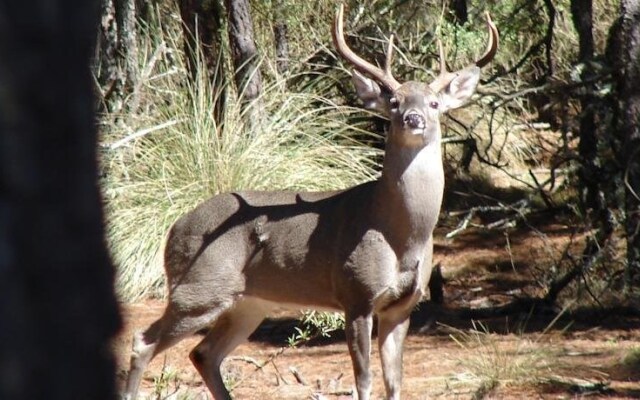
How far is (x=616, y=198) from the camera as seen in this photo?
31.6 ft

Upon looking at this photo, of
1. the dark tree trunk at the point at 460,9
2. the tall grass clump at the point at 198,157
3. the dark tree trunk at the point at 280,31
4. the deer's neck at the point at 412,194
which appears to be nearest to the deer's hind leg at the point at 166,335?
the deer's neck at the point at 412,194

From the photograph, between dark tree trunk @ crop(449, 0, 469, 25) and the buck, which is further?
dark tree trunk @ crop(449, 0, 469, 25)

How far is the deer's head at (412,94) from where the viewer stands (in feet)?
24.4

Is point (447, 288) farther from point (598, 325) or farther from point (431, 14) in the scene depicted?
point (431, 14)

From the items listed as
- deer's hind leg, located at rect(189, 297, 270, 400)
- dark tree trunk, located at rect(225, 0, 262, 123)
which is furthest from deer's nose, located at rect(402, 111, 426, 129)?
dark tree trunk, located at rect(225, 0, 262, 123)

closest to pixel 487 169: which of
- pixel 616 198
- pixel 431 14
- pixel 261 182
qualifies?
pixel 431 14

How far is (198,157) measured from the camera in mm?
11602

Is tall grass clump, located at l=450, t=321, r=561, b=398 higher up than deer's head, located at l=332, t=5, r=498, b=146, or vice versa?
deer's head, located at l=332, t=5, r=498, b=146

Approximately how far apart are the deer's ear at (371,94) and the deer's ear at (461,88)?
0.37 m

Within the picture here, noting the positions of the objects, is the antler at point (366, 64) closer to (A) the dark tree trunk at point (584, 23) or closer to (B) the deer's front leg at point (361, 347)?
(B) the deer's front leg at point (361, 347)

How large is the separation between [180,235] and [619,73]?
3481mm

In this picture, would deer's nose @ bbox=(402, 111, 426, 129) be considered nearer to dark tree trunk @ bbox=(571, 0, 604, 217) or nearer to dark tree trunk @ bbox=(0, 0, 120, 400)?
dark tree trunk @ bbox=(571, 0, 604, 217)

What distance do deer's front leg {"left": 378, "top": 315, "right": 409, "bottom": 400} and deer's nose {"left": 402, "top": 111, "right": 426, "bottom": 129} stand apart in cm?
110

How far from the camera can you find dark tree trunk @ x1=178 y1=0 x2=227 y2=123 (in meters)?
12.3
